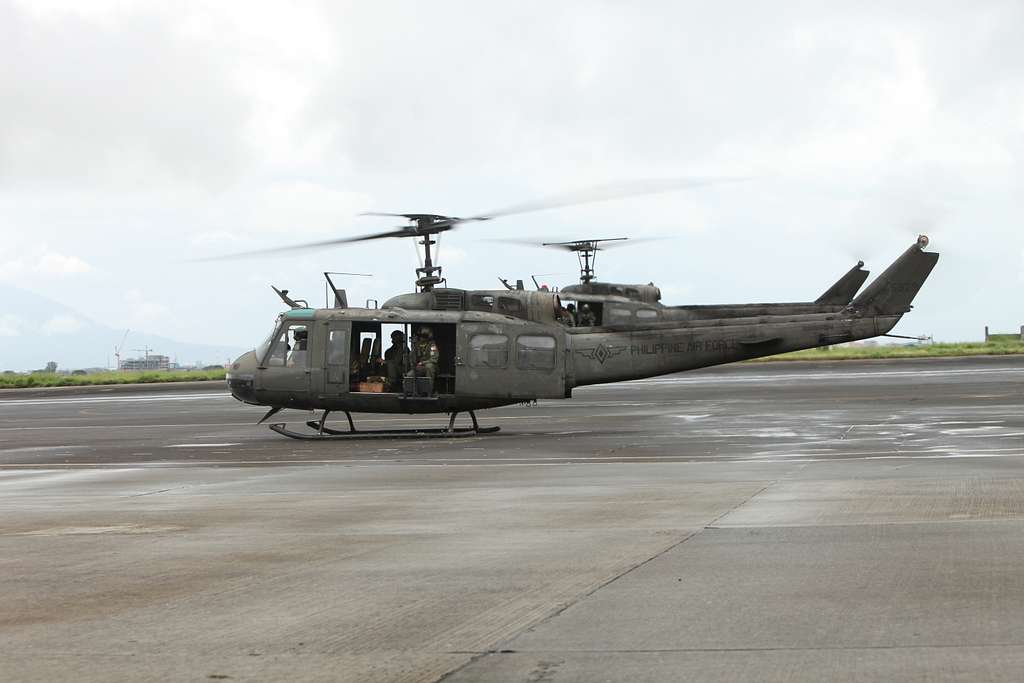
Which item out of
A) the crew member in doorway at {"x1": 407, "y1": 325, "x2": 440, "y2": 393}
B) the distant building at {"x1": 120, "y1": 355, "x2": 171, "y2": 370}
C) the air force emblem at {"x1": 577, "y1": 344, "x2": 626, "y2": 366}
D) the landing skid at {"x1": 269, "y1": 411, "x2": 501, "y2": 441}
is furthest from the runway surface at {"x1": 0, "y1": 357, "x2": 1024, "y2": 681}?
the distant building at {"x1": 120, "y1": 355, "x2": 171, "y2": 370}

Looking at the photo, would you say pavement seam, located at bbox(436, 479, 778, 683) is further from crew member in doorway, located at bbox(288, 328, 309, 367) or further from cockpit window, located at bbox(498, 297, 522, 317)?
crew member in doorway, located at bbox(288, 328, 309, 367)

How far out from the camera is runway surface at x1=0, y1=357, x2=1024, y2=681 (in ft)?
19.6

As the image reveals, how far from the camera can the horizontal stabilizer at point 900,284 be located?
98.5 feet

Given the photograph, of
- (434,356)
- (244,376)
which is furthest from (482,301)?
(244,376)

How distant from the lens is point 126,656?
6.23 m

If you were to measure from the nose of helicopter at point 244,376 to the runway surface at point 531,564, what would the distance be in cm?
494

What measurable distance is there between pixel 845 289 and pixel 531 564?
2369 centimetres

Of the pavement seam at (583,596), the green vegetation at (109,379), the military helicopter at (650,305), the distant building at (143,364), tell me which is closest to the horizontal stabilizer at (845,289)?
the military helicopter at (650,305)

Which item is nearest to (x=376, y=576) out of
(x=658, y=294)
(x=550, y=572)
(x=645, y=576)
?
(x=550, y=572)

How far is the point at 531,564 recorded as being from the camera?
28.3 feet

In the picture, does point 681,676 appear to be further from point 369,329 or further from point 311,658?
point 369,329

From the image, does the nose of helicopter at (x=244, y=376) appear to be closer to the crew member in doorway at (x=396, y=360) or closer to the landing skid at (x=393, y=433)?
the landing skid at (x=393, y=433)

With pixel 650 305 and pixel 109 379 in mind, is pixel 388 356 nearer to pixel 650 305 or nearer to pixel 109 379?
pixel 650 305

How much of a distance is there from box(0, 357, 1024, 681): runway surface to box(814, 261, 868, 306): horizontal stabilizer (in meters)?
10.2
